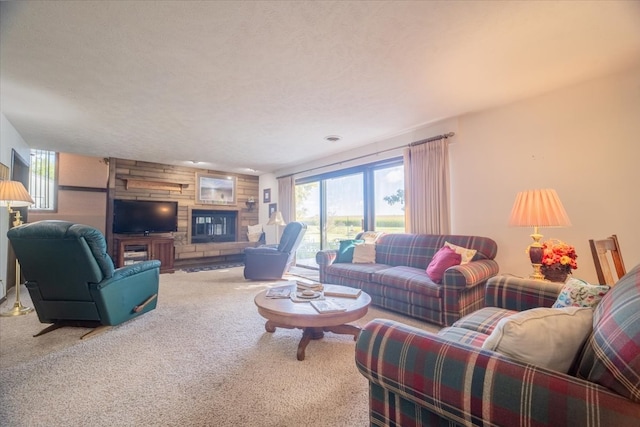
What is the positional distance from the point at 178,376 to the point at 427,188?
11.0ft

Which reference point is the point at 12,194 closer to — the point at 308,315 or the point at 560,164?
the point at 308,315

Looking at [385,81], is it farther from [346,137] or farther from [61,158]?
[61,158]

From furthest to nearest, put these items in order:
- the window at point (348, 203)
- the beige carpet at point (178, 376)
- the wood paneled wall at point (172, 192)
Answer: the wood paneled wall at point (172, 192)
the window at point (348, 203)
the beige carpet at point (178, 376)

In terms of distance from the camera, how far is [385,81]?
103 inches

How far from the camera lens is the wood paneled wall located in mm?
5727

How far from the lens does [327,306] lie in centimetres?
220

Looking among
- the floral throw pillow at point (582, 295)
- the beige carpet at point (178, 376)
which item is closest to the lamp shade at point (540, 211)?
the floral throw pillow at point (582, 295)

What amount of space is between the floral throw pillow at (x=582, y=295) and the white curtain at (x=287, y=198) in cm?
531

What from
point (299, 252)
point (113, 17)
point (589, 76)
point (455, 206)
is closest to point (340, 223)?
point (299, 252)

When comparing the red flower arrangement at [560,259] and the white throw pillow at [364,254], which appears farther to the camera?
the white throw pillow at [364,254]

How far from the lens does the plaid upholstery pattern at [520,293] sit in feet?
5.81

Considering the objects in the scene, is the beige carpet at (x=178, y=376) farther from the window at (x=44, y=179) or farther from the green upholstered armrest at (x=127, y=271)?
the window at (x=44, y=179)

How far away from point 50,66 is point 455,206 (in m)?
4.32

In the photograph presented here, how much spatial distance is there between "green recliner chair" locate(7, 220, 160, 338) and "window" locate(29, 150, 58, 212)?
183 inches
